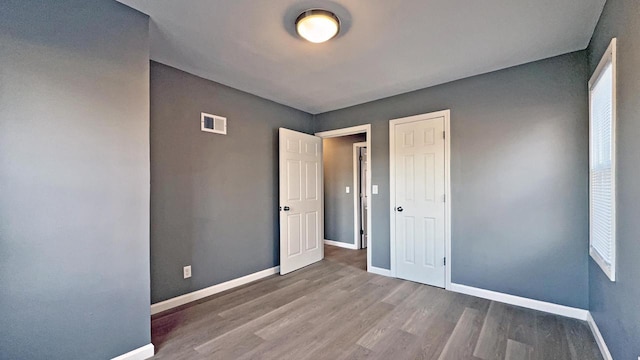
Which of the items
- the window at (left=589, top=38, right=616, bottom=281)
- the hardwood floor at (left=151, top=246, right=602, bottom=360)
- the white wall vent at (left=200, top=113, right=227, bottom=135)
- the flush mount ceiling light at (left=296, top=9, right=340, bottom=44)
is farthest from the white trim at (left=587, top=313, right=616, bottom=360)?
the white wall vent at (left=200, top=113, right=227, bottom=135)

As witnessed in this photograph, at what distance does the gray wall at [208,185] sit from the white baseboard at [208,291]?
2.0 inches

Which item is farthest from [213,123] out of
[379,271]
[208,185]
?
[379,271]

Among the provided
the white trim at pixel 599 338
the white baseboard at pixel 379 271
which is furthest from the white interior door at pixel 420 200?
the white trim at pixel 599 338

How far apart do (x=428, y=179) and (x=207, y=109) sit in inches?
110

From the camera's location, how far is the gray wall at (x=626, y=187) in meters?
1.35

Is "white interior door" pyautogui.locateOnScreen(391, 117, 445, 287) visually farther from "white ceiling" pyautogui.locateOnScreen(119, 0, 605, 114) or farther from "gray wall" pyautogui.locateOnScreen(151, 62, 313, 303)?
"gray wall" pyautogui.locateOnScreen(151, 62, 313, 303)

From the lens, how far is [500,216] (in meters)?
2.80

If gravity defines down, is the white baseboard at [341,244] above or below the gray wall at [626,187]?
below

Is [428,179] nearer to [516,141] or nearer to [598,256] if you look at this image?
[516,141]

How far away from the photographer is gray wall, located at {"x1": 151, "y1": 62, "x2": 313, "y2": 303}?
265 centimetres

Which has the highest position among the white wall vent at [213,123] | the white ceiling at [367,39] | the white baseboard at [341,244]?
the white ceiling at [367,39]

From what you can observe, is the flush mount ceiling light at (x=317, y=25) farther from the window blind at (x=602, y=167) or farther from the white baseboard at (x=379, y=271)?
the white baseboard at (x=379, y=271)

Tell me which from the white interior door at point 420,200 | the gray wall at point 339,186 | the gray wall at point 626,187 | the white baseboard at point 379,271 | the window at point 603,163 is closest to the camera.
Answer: the gray wall at point 626,187

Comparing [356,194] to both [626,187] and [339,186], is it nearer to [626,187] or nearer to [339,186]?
[339,186]
